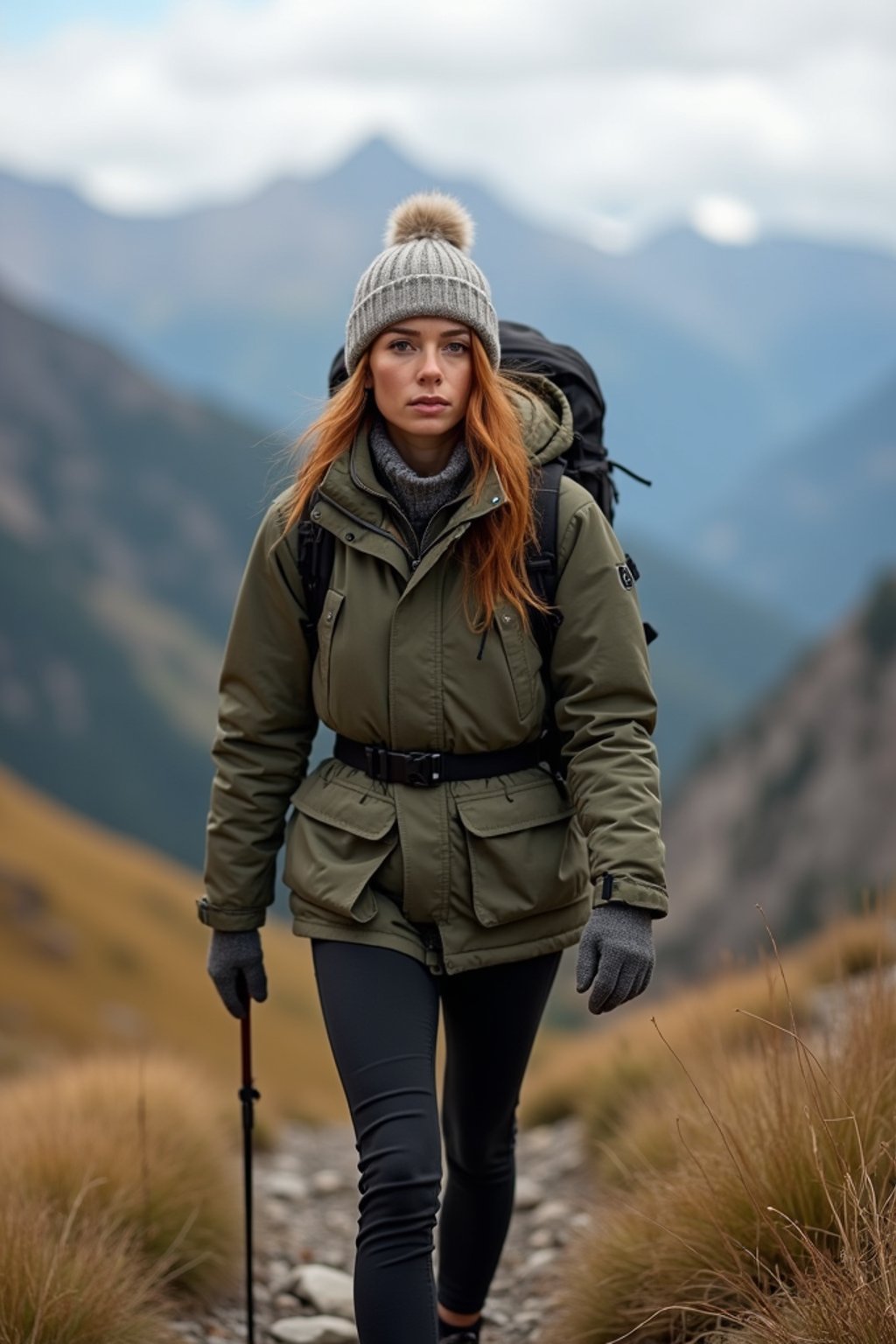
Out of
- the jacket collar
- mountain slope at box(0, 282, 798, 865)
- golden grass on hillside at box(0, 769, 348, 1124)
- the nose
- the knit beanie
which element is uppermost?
mountain slope at box(0, 282, 798, 865)

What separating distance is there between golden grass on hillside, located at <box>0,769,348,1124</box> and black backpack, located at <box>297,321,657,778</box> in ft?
83.9

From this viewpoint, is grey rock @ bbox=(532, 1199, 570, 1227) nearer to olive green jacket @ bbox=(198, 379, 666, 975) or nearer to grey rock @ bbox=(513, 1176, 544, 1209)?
grey rock @ bbox=(513, 1176, 544, 1209)

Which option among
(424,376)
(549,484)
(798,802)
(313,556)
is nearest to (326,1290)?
(313,556)

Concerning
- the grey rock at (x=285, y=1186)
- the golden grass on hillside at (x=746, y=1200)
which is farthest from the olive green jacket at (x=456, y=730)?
the grey rock at (x=285, y=1186)

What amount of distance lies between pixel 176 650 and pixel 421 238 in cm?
16160

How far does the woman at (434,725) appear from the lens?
3279 mm

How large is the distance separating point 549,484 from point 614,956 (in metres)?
1.09

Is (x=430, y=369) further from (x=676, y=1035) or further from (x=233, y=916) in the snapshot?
(x=676, y=1035)

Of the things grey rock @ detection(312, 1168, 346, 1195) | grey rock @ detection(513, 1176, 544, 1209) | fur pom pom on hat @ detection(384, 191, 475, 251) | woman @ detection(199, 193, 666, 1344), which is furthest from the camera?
grey rock @ detection(312, 1168, 346, 1195)

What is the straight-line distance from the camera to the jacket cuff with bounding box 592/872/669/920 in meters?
3.19

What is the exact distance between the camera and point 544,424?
3.63 metres

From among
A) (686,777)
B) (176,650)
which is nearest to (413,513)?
(686,777)

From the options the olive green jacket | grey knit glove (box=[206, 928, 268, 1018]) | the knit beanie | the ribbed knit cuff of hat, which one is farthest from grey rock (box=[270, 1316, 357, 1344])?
the knit beanie

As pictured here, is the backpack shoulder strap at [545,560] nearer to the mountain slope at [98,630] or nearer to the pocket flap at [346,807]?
the pocket flap at [346,807]
